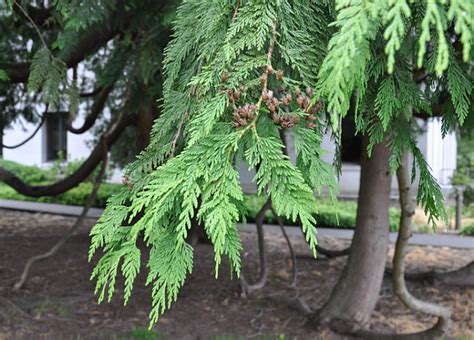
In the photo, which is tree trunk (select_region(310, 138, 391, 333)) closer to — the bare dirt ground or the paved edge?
the bare dirt ground

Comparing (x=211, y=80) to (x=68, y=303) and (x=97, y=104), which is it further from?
(x=97, y=104)

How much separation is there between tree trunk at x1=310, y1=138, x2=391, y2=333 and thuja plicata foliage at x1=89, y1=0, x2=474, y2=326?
3.74 m

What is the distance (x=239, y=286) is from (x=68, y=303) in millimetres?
1942

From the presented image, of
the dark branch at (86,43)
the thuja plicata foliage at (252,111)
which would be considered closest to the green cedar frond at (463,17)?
the thuja plicata foliage at (252,111)

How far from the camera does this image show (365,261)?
5727mm

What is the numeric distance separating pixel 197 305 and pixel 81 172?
10.9ft

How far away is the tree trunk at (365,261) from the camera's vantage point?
560 centimetres

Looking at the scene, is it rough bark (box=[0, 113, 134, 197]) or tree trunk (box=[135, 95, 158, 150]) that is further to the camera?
rough bark (box=[0, 113, 134, 197])

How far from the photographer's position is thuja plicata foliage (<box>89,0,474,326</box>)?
52.0 inches

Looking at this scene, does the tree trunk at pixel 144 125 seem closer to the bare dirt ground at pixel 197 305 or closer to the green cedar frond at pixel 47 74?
the bare dirt ground at pixel 197 305

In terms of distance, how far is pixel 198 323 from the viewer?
5.88 meters

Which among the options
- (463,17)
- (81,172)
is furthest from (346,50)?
(81,172)

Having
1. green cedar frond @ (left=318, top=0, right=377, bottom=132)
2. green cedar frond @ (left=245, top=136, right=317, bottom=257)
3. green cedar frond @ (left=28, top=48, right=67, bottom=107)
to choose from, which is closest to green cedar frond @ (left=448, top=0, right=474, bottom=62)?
green cedar frond @ (left=318, top=0, right=377, bottom=132)

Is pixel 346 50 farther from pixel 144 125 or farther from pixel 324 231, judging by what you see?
pixel 324 231
